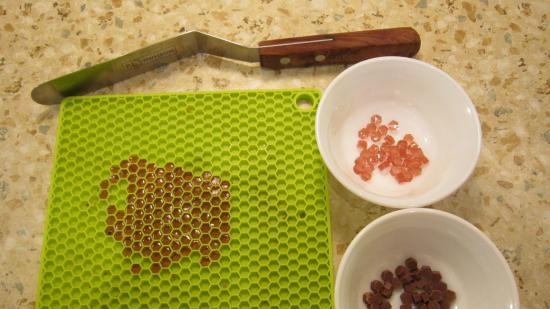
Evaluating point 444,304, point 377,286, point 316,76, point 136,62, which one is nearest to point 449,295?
point 444,304

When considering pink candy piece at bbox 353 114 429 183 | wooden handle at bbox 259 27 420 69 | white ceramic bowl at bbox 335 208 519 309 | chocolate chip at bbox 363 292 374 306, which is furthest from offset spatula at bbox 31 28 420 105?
chocolate chip at bbox 363 292 374 306

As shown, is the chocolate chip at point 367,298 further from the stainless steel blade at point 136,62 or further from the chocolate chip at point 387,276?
the stainless steel blade at point 136,62

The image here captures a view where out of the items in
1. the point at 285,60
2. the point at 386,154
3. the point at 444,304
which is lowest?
the point at 444,304

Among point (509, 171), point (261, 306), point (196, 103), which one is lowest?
point (261, 306)

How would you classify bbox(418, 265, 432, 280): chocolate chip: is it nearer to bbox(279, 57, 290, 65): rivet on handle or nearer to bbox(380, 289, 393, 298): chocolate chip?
bbox(380, 289, 393, 298): chocolate chip

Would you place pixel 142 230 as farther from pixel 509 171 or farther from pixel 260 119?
pixel 509 171

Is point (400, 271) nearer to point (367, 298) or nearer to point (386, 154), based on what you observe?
point (367, 298)

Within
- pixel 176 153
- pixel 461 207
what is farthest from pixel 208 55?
pixel 461 207

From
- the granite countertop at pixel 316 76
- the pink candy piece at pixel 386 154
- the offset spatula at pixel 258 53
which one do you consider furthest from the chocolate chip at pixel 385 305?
the offset spatula at pixel 258 53
